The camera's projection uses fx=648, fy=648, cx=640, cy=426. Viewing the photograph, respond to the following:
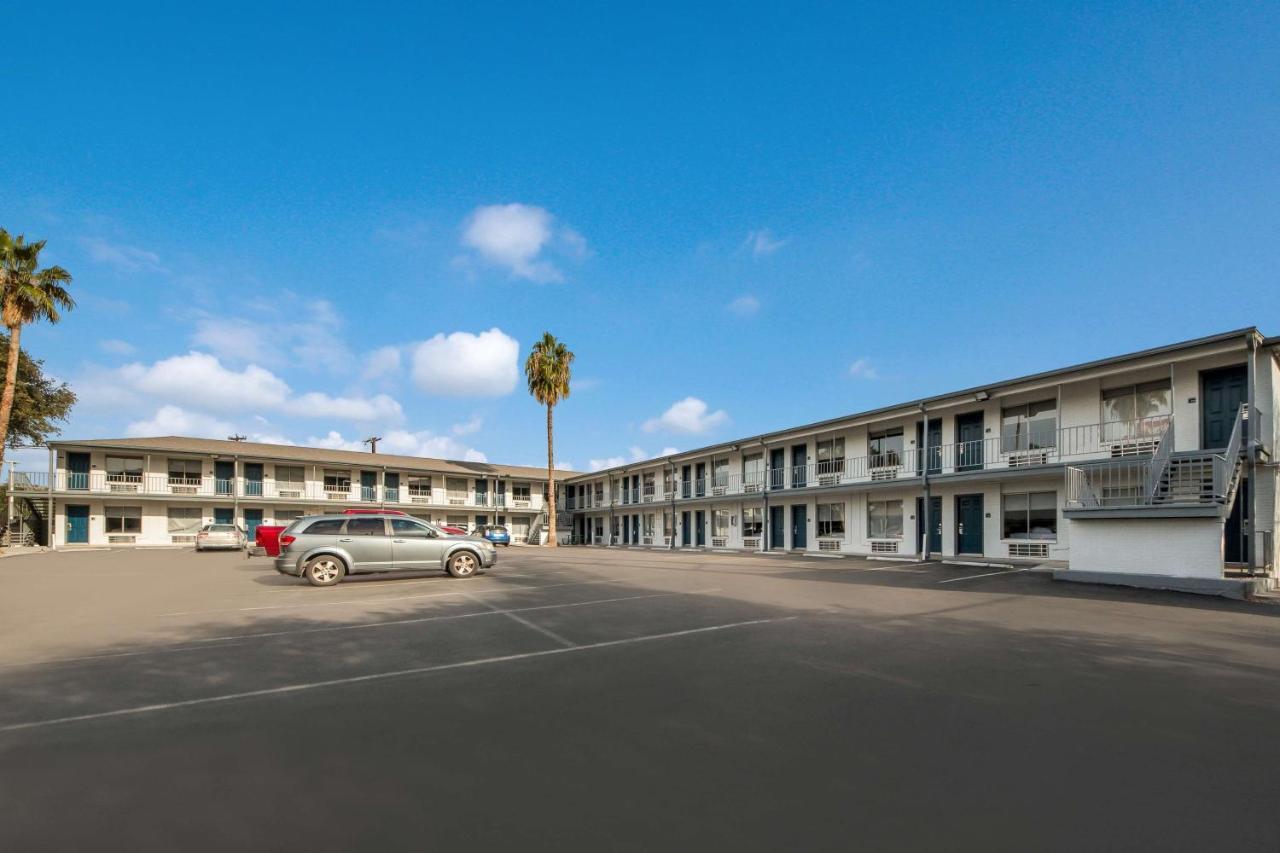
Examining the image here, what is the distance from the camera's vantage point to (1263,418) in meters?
15.4

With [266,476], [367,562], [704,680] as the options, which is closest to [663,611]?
[704,680]

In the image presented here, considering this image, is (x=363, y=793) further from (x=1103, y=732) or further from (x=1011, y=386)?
(x=1011, y=386)

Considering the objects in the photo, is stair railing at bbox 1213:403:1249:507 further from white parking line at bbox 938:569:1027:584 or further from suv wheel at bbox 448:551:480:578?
suv wheel at bbox 448:551:480:578

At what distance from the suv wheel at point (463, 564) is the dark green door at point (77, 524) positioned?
3266cm

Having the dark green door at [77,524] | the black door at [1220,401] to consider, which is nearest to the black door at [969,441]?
the black door at [1220,401]

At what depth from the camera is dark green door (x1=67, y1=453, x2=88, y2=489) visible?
117ft

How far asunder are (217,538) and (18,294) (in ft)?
44.3

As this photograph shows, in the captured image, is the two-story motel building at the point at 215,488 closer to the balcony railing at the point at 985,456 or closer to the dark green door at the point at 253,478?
the dark green door at the point at 253,478

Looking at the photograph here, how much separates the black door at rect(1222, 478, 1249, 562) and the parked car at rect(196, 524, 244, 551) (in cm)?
3912

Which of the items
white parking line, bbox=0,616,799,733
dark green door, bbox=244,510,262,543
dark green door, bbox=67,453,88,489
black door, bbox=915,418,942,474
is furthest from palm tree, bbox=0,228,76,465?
black door, bbox=915,418,942,474

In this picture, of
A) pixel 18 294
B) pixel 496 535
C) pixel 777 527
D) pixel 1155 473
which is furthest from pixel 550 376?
pixel 1155 473

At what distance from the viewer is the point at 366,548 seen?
52.1ft

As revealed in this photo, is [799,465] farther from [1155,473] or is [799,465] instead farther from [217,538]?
[217,538]

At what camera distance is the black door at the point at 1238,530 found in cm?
1543
